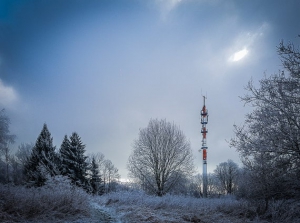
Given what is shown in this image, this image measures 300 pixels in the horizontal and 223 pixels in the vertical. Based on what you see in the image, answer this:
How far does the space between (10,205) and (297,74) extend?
34.1 feet

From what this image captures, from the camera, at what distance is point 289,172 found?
8359 millimetres

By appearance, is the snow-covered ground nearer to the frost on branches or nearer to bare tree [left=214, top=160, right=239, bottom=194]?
the frost on branches

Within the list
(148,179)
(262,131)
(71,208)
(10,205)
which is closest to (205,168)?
(148,179)

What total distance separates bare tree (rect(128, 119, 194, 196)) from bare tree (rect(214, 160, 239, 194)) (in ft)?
101

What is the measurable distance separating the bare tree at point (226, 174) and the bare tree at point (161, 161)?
3087cm

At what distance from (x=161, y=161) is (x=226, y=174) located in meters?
35.5

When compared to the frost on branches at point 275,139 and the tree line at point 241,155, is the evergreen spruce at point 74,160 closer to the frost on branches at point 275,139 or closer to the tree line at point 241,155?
the tree line at point 241,155

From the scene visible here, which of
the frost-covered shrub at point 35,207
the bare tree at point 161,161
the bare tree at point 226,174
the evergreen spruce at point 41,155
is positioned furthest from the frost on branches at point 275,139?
the bare tree at point 226,174

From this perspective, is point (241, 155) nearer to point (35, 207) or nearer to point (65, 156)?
point (35, 207)

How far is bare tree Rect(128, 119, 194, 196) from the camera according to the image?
20.7 metres

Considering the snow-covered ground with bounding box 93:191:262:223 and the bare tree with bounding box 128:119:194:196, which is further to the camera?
the bare tree with bounding box 128:119:194:196

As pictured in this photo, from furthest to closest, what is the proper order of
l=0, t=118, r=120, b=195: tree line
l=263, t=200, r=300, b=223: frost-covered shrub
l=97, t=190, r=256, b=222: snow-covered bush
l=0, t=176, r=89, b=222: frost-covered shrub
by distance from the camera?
l=0, t=118, r=120, b=195: tree line < l=97, t=190, r=256, b=222: snow-covered bush < l=263, t=200, r=300, b=223: frost-covered shrub < l=0, t=176, r=89, b=222: frost-covered shrub

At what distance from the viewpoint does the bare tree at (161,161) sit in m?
20.7

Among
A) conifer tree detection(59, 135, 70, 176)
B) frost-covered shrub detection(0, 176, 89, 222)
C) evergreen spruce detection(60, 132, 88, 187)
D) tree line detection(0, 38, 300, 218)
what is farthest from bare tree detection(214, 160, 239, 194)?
frost-covered shrub detection(0, 176, 89, 222)
